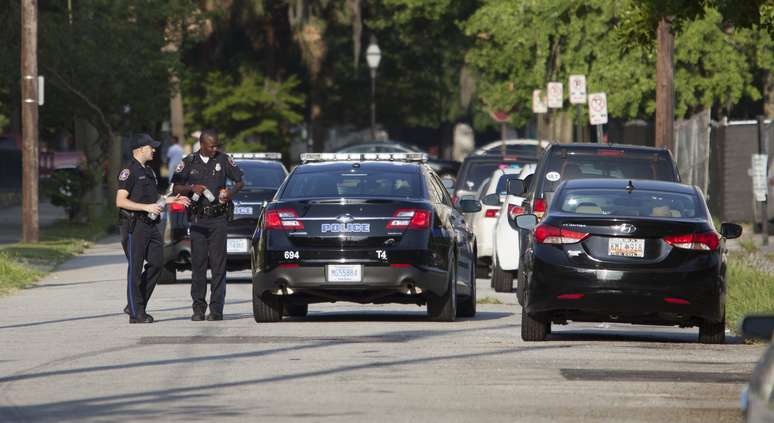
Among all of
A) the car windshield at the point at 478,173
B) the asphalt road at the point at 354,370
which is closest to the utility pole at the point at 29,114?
the car windshield at the point at 478,173

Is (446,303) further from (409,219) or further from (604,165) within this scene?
(604,165)

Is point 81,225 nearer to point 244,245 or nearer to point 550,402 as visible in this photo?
point 244,245

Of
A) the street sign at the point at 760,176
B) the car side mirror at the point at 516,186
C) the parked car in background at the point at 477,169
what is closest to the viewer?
the car side mirror at the point at 516,186

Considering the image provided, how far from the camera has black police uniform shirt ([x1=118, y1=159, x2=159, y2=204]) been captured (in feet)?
55.5

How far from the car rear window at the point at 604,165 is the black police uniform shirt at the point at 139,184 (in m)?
4.11

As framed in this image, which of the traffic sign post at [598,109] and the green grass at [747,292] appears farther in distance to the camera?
the traffic sign post at [598,109]

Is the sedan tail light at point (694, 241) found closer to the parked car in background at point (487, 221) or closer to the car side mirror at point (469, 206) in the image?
the car side mirror at point (469, 206)

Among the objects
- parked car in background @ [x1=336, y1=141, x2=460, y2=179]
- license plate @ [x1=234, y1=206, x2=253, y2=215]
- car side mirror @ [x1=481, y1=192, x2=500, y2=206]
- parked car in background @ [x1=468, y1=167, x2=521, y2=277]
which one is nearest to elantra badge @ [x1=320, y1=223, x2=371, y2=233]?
car side mirror @ [x1=481, y1=192, x2=500, y2=206]

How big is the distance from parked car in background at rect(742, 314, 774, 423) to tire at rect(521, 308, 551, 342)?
26.7 feet

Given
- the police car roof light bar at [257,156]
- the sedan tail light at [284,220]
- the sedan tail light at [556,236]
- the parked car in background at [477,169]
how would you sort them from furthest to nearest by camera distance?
the parked car in background at [477,169] < the police car roof light bar at [257,156] < the sedan tail light at [284,220] < the sedan tail light at [556,236]

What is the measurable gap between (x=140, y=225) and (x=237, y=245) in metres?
5.31

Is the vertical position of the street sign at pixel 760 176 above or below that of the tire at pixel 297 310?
above

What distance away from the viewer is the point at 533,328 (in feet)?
49.0

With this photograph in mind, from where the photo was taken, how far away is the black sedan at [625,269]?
14359 mm
